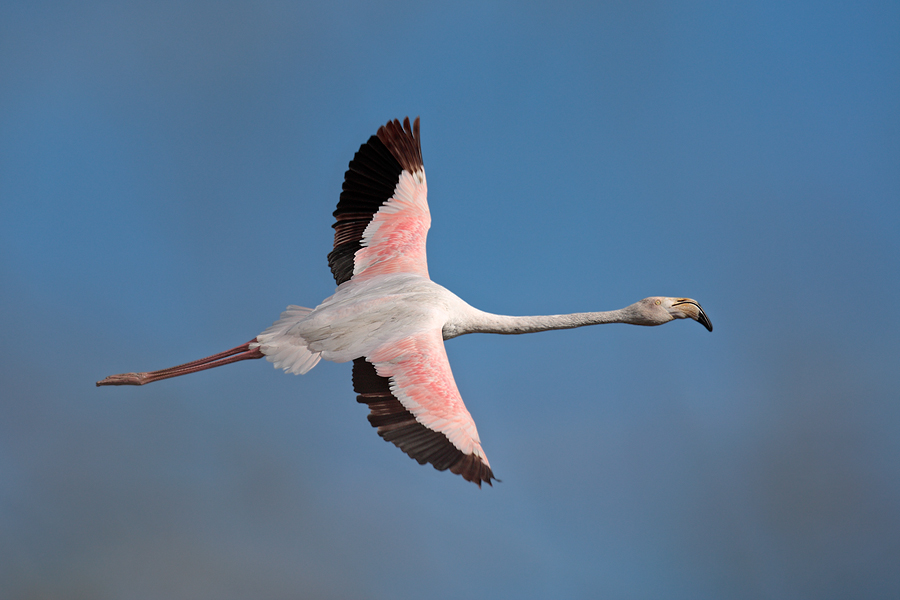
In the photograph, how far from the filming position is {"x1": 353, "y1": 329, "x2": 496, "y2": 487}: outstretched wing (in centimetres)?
814

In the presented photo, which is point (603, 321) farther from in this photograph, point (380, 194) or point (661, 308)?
point (380, 194)

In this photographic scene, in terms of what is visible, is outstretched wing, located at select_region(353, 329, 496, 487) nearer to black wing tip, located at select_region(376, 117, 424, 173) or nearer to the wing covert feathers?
the wing covert feathers

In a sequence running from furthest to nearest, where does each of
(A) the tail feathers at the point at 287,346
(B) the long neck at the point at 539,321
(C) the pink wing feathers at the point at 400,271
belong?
(B) the long neck at the point at 539,321 < (A) the tail feathers at the point at 287,346 < (C) the pink wing feathers at the point at 400,271

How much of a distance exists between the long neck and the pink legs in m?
3.35

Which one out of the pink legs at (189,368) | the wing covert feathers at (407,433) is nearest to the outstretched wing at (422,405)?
the wing covert feathers at (407,433)

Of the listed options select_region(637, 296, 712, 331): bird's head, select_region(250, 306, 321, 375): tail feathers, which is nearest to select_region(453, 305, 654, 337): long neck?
select_region(637, 296, 712, 331): bird's head

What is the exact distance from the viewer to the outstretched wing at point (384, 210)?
11.8 metres

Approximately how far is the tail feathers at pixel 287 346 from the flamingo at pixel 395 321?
0.02 meters

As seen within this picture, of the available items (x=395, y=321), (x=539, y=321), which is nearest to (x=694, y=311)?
(x=539, y=321)

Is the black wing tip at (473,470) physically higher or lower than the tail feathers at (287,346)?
lower

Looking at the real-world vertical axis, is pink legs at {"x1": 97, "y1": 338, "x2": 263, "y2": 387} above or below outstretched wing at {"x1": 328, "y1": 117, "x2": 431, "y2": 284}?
below

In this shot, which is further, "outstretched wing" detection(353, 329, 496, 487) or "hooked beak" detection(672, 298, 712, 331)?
"hooked beak" detection(672, 298, 712, 331)

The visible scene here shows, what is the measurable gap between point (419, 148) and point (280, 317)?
427cm

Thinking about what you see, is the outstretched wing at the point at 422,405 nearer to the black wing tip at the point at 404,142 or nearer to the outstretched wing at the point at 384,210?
the outstretched wing at the point at 384,210
